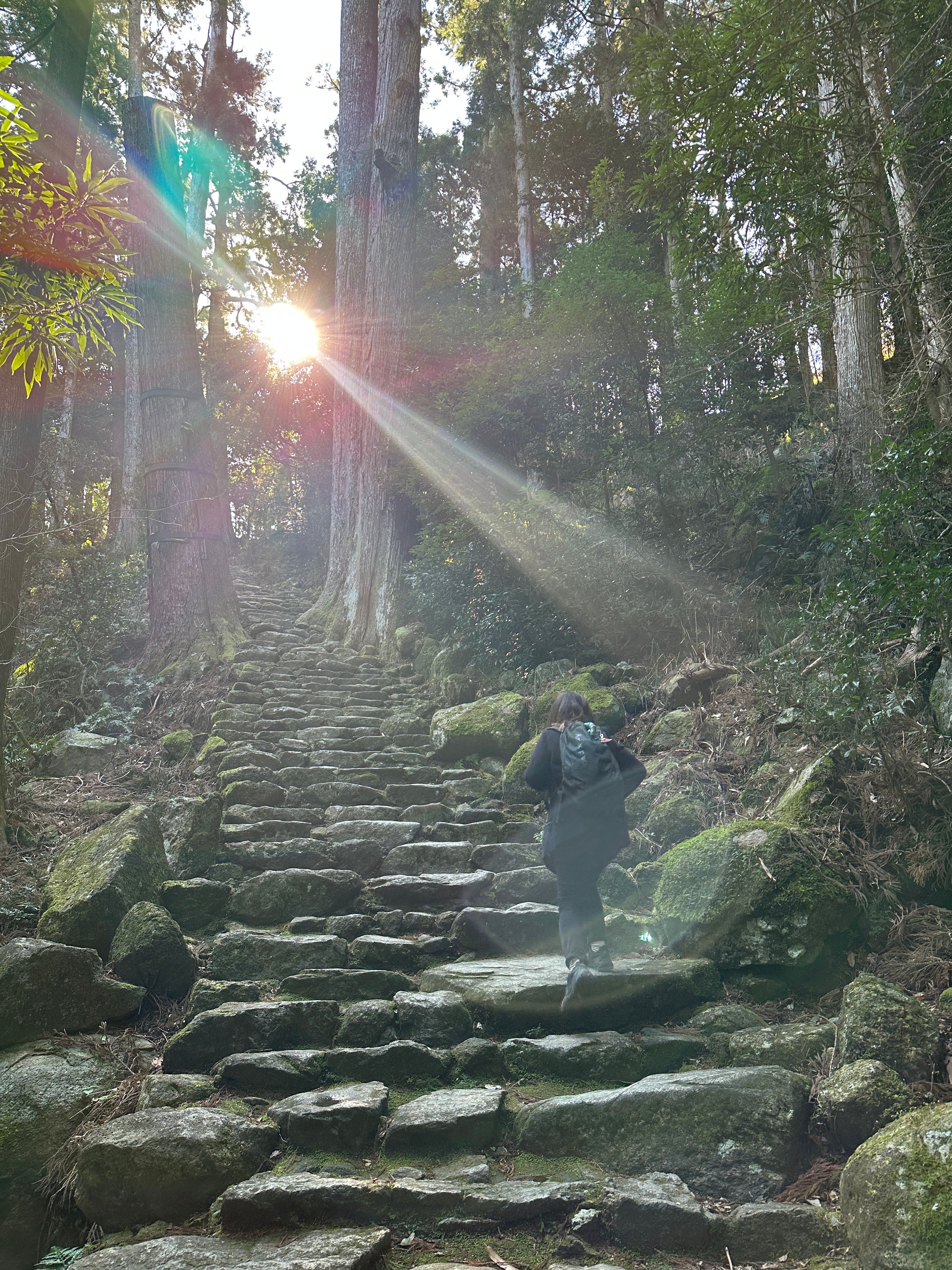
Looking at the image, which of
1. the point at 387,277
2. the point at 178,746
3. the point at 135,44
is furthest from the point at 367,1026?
the point at 135,44

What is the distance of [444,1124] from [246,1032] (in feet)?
3.34

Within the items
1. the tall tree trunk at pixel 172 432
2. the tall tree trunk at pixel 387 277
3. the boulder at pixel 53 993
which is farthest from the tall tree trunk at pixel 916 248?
the tall tree trunk at pixel 172 432

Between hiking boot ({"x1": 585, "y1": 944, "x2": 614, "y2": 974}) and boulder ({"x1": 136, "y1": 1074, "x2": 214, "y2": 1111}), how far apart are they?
69.8 inches

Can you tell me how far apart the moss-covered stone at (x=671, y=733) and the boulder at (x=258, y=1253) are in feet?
14.2

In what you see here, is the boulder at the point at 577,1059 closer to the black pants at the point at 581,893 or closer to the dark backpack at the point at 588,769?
the black pants at the point at 581,893

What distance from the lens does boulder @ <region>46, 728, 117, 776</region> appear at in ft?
23.1

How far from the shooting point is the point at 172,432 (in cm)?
1095

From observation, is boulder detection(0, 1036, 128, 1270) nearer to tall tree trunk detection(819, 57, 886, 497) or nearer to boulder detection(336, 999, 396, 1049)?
boulder detection(336, 999, 396, 1049)

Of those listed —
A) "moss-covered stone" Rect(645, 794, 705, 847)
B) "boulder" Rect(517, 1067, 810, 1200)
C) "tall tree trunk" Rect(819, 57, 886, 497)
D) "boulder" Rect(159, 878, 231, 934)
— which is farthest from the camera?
"tall tree trunk" Rect(819, 57, 886, 497)

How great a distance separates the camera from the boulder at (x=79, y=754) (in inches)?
278

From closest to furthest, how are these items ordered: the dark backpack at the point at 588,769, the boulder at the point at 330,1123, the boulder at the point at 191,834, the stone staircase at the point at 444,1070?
1. the stone staircase at the point at 444,1070
2. the boulder at the point at 330,1123
3. the dark backpack at the point at 588,769
4. the boulder at the point at 191,834

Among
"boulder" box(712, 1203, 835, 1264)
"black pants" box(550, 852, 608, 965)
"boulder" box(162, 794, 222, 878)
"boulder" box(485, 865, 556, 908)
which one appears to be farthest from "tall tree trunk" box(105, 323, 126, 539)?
"boulder" box(712, 1203, 835, 1264)

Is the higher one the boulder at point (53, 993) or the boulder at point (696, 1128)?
the boulder at point (53, 993)

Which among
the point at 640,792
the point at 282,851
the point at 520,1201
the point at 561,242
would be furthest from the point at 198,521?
the point at 561,242
